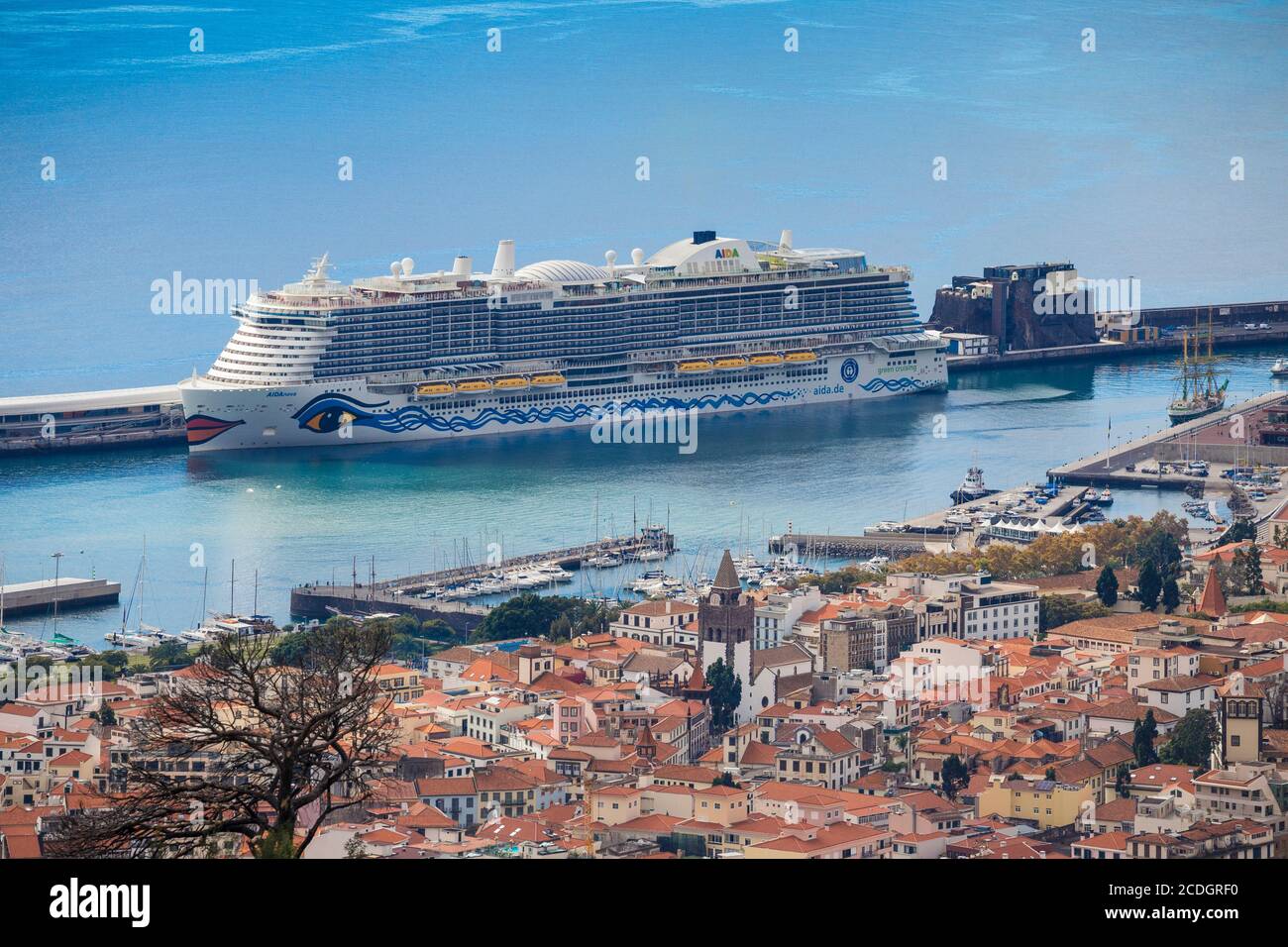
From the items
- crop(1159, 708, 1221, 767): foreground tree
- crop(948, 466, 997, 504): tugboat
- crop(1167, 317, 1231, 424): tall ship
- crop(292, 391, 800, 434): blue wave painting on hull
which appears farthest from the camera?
crop(1167, 317, 1231, 424): tall ship

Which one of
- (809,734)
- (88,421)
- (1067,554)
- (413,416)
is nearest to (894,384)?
(413,416)

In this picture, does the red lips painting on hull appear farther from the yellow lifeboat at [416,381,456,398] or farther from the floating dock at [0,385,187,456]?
the yellow lifeboat at [416,381,456,398]

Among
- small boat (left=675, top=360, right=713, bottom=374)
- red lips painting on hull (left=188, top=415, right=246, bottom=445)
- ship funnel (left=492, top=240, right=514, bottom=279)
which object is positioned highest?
ship funnel (left=492, top=240, right=514, bottom=279)

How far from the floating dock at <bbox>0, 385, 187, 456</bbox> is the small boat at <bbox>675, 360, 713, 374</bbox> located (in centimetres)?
583

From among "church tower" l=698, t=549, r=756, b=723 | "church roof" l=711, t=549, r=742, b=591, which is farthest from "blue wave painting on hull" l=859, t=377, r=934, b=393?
"church tower" l=698, t=549, r=756, b=723

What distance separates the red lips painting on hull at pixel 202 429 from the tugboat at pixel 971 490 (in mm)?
8046

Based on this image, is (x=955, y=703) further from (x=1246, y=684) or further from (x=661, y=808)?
(x=661, y=808)

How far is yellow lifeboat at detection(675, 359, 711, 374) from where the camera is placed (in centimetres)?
3259

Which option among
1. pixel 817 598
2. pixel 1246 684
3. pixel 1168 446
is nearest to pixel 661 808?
pixel 1246 684

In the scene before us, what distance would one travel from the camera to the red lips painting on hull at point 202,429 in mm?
29250

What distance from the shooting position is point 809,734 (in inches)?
566

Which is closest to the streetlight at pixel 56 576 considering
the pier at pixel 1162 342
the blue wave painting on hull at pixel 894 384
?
the blue wave painting on hull at pixel 894 384

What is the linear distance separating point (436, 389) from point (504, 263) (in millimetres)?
3235
